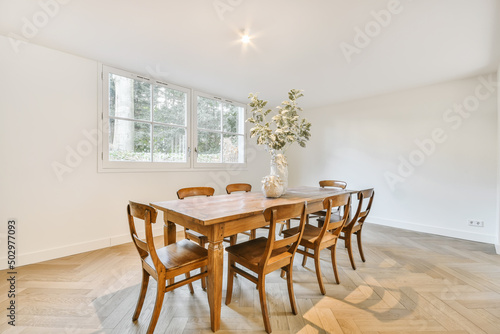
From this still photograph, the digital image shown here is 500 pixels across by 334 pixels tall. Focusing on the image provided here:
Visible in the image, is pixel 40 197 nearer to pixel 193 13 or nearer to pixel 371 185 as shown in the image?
pixel 193 13

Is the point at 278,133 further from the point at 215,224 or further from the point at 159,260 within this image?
the point at 159,260

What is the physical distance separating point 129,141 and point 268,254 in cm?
255

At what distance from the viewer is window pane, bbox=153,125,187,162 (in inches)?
125

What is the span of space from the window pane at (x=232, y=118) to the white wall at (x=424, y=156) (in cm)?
182

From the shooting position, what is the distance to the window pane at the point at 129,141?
2.79 meters

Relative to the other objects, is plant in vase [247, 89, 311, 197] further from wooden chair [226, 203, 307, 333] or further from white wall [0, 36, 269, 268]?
white wall [0, 36, 269, 268]

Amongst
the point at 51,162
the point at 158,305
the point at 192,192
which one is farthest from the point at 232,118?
the point at 158,305

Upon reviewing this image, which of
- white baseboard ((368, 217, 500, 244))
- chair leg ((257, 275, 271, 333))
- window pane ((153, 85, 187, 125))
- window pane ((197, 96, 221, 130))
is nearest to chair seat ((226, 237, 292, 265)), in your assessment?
chair leg ((257, 275, 271, 333))

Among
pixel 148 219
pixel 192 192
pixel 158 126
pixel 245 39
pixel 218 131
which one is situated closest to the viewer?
pixel 148 219

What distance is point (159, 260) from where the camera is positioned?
128 cm

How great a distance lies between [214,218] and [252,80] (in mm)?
2542

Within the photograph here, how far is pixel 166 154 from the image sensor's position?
129 inches

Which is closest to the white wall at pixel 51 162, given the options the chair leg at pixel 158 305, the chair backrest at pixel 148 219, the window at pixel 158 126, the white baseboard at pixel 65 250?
the white baseboard at pixel 65 250

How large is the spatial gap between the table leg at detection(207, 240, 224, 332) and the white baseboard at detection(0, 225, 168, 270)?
2049mm
